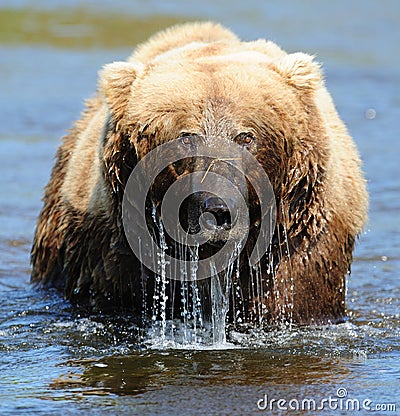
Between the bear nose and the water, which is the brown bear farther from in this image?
the water

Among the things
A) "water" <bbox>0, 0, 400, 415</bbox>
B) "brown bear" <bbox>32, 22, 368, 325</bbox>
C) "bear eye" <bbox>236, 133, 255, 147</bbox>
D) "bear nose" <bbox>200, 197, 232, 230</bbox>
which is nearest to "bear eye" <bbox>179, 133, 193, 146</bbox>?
"brown bear" <bbox>32, 22, 368, 325</bbox>

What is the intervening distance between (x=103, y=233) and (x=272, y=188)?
1153 mm

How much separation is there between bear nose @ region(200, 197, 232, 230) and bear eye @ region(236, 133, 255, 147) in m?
0.50

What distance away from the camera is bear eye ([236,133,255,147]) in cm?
578

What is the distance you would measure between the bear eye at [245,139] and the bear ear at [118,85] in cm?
77

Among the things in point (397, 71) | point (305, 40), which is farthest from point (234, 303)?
point (305, 40)

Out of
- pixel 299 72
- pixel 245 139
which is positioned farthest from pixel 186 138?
pixel 299 72

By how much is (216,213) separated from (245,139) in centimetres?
57

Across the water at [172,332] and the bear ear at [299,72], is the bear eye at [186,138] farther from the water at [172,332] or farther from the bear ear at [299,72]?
the water at [172,332]

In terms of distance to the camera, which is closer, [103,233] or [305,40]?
[103,233]

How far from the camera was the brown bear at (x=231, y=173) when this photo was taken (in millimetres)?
5836

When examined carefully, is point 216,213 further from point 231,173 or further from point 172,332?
point 172,332

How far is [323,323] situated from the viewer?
6.53 metres

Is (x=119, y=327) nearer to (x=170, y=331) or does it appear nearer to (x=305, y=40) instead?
(x=170, y=331)
